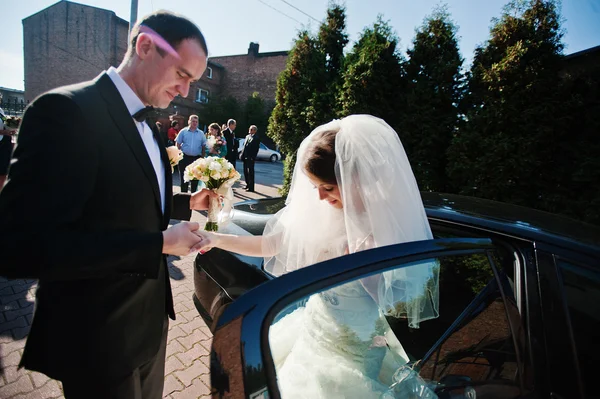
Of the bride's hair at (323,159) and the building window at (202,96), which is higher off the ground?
the building window at (202,96)

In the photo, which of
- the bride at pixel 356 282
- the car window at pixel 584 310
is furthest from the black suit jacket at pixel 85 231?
the car window at pixel 584 310

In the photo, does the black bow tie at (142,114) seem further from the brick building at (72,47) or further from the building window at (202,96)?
the building window at (202,96)

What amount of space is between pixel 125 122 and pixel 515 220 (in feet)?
5.67

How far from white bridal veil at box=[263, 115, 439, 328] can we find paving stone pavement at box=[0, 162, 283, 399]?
1223 millimetres

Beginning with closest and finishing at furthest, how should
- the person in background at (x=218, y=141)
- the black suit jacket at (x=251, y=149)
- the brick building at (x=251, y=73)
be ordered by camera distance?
the person in background at (x=218, y=141)
the black suit jacket at (x=251, y=149)
the brick building at (x=251, y=73)

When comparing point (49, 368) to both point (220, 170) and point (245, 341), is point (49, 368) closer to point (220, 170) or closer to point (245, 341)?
point (245, 341)

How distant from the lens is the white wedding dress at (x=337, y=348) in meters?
1.29

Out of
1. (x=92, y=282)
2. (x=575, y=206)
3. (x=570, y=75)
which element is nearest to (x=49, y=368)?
(x=92, y=282)

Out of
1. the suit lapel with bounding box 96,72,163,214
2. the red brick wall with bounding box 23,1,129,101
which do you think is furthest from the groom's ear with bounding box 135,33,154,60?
the red brick wall with bounding box 23,1,129,101

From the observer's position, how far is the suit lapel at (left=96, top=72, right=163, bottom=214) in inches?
41.5

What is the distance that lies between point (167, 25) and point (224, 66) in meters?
31.1

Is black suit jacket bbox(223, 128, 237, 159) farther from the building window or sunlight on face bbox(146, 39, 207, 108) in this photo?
the building window

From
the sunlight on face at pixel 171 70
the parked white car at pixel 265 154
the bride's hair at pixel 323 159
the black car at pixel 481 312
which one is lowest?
the parked white car at pixel 265 154

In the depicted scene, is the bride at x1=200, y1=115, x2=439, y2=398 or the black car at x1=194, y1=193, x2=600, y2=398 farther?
the bride at x1=200, y1=115, x2=439, y2=398
